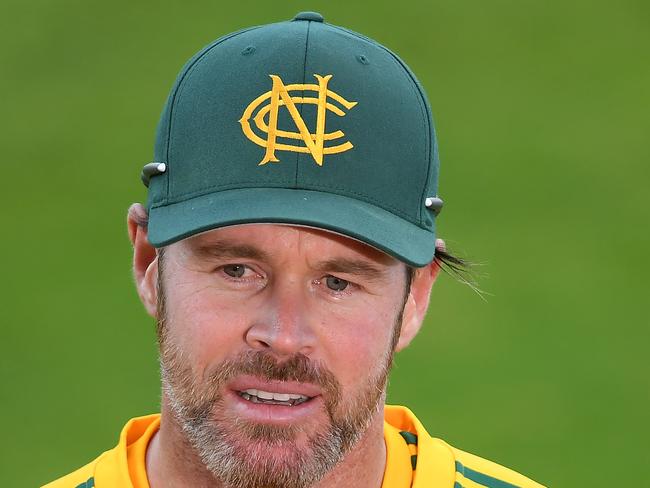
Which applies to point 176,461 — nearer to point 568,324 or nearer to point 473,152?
point 568,324

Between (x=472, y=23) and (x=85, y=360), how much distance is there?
15.5ft

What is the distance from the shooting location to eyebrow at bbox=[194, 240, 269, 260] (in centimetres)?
394

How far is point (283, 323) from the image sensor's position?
12.7 feet

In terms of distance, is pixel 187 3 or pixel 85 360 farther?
pixel 187 3

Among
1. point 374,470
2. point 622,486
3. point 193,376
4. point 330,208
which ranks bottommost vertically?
point 622,486

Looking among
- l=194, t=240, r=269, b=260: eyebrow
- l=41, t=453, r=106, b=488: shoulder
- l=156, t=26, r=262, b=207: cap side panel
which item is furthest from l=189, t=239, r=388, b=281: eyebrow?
l=41, t=453, r=106, b=488: shoulder

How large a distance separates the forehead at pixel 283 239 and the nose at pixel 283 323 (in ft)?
0.27

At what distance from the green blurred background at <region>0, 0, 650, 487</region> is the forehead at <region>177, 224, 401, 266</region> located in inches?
164

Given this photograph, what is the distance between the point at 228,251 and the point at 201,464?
21.0 inches

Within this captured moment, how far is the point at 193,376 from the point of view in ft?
13.0

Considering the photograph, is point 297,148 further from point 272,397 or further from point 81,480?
point 81,480

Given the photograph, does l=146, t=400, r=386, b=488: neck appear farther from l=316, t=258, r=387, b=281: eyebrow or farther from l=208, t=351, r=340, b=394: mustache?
l=316, t=258, r=387, b=281: eyebrow

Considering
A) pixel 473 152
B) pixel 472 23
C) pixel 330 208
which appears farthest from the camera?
pixel 472 23

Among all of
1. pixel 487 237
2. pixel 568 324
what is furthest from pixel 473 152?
pixel 568 324
